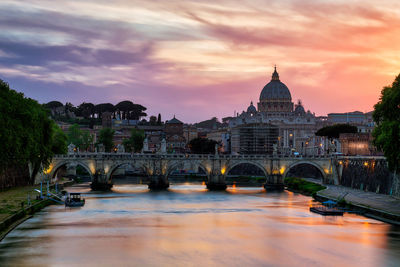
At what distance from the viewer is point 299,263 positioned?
140ft

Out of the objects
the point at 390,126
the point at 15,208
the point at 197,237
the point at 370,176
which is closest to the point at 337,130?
the point at 370,176

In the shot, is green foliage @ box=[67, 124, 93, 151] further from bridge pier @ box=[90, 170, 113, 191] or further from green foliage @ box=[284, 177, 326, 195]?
green foliage @ box=[284, 177, 326, 195]

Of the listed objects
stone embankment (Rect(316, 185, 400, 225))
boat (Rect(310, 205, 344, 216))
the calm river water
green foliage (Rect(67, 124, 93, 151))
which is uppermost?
green foliage (Rect(67, 124, 93, 151))

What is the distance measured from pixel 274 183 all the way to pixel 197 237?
52.0 meters

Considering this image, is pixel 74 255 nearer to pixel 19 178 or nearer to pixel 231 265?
pixel 231 265

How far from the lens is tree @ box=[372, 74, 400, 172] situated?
5938cm

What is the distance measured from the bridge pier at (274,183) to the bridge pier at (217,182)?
702 centimetres

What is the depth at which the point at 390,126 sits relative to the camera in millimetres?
59562

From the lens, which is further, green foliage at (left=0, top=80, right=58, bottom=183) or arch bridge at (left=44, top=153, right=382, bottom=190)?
arch bridge at (left=44, top=153, right=382, bottom=190)

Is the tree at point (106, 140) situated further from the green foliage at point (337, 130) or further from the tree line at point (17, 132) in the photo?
the tree line at point (17, 132)

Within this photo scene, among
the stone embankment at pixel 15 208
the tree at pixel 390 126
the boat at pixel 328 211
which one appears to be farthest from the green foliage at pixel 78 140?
the tree at pixel 390 126

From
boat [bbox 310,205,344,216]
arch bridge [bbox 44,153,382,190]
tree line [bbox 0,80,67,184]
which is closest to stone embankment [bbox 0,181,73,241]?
tree line [bbox 0,80,67,184]

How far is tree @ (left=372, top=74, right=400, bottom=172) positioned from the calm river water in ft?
20.7

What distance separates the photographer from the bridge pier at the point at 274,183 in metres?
103
